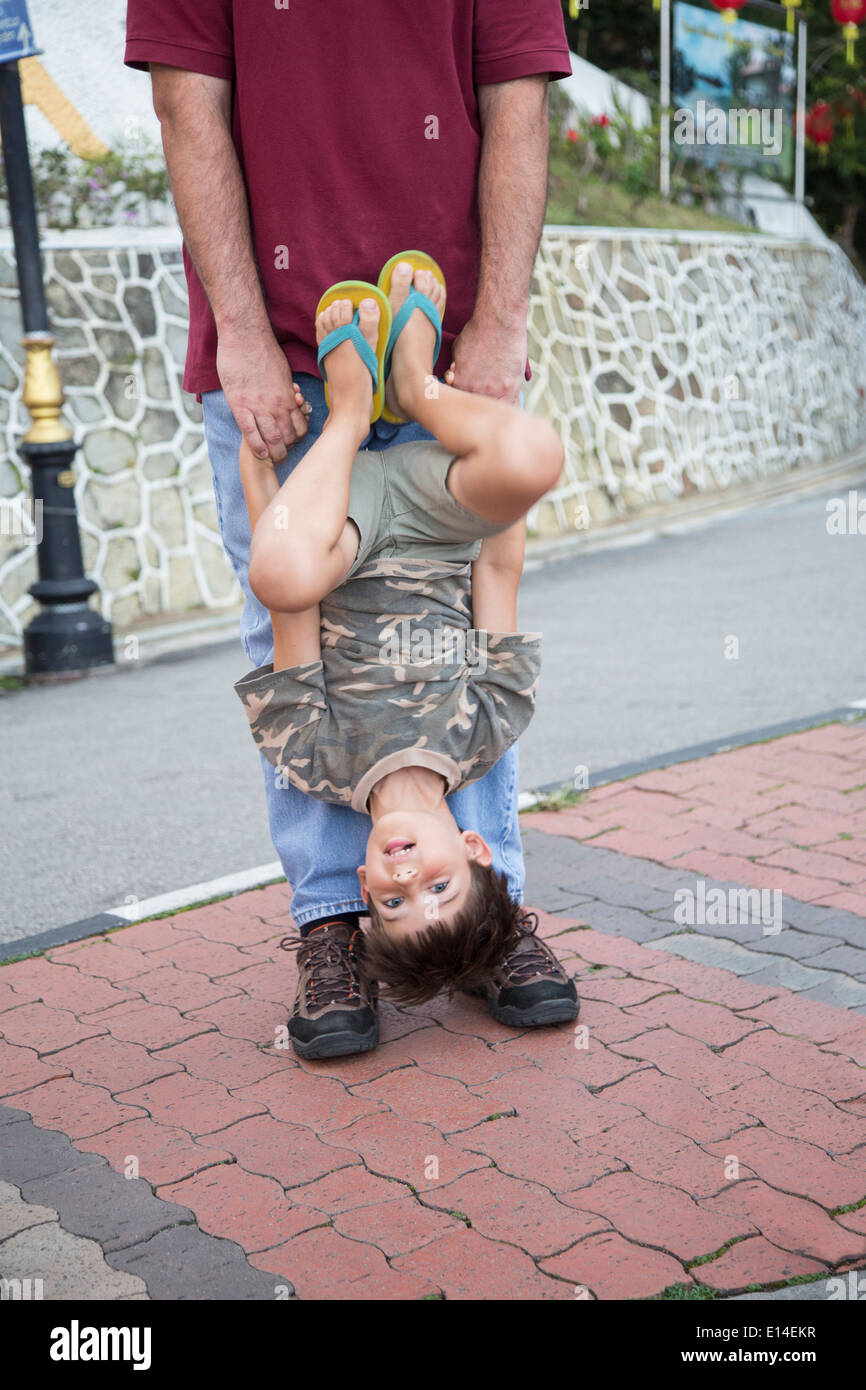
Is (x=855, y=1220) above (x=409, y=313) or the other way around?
the other way around

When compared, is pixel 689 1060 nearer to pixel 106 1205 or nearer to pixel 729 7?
pixel 106 1205

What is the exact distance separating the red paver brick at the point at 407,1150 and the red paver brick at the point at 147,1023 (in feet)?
1.82

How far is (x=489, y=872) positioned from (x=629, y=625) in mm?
4619

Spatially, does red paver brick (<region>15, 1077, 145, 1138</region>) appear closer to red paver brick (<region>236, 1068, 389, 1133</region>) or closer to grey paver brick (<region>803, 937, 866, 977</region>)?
red paver brick (<region>236, 1068, 389, 1133</region>)

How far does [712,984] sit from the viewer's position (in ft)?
9.95

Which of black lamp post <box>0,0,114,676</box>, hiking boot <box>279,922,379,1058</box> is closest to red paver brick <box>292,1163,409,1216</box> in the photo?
hiking boot <box>279,922,379,1058</box>

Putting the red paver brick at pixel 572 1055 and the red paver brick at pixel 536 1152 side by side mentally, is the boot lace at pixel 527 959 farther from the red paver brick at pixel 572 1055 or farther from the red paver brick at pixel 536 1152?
→ the red paver brick at pixel 536 1152

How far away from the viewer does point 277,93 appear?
267 cm

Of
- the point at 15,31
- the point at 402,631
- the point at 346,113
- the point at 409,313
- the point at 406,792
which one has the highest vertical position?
the point at 15,31

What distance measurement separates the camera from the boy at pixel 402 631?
2602 mm

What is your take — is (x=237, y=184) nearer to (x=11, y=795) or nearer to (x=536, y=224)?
(x=536, y=224)

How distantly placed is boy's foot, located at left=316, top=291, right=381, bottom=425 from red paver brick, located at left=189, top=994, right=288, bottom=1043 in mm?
1284

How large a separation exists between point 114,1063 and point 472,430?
1.44 metres

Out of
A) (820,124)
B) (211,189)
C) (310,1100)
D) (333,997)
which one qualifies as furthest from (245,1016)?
(820,124)
